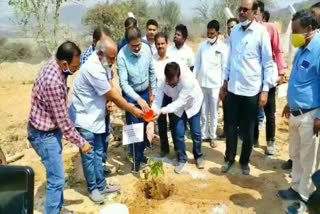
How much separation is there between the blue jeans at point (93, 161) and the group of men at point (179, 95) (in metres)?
0.01

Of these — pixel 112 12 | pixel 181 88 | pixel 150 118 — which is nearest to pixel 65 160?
pixel 150 118

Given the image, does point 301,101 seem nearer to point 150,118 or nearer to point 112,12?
point 150,118

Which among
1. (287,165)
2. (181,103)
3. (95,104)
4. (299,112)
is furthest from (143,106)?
(287,165)

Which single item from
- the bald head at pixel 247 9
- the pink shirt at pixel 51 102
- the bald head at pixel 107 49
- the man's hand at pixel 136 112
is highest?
the bald head at pixel 247 9

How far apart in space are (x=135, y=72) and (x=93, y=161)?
118 cm

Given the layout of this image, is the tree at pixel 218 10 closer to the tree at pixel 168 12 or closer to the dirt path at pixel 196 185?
the tree at pixel 168 12

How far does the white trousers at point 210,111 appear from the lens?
5.67 metres

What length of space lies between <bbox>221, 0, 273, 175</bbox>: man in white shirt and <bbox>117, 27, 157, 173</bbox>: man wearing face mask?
965 mm

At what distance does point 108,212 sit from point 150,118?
145 cm

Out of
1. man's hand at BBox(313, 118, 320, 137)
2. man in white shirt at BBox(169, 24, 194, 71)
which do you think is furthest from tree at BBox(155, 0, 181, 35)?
man's hand at BBox(313, 118, 320, 137)

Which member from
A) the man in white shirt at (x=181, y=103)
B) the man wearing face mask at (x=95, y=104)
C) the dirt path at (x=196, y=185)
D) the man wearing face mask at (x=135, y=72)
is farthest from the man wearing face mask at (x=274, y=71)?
the man wearing face mask at (x=95, y=104)

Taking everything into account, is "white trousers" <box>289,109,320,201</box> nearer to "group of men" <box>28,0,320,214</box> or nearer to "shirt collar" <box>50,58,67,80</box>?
"group of men" <box>28,0,320,214</box>

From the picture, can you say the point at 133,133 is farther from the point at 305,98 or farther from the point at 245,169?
the point at 305,98

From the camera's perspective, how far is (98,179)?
14.5 feet
